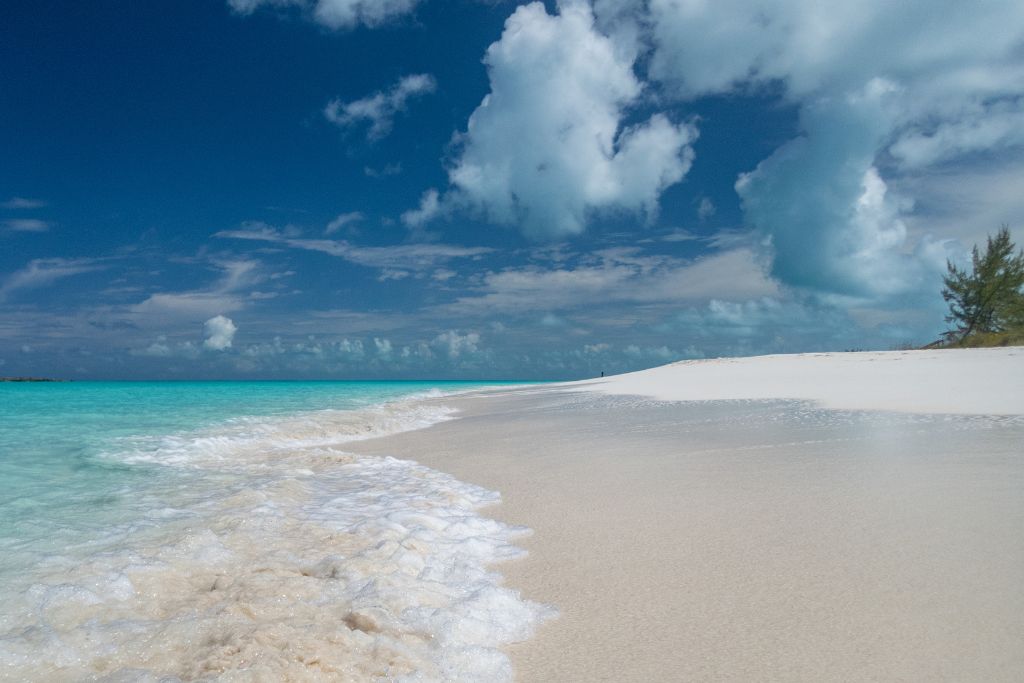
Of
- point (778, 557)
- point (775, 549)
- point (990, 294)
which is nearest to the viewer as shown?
point (778, 557)

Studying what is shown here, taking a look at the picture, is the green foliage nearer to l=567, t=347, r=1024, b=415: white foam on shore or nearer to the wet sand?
l=567, t=347, r=1024, b=415: white foam on shore

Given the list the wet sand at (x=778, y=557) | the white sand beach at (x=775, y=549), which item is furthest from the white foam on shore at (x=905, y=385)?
the wet sand at (x=778, y=557)

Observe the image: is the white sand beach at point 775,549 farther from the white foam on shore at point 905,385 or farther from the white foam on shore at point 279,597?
the white foam on shore at point 905,385

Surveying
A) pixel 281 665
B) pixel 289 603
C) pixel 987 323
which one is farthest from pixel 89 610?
pixel 987 323

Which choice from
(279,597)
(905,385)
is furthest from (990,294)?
(279,597)

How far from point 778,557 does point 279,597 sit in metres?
2.93

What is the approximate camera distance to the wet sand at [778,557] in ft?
7.62

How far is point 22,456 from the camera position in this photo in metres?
8.30

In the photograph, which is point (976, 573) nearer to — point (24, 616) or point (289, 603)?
point (289, 603)

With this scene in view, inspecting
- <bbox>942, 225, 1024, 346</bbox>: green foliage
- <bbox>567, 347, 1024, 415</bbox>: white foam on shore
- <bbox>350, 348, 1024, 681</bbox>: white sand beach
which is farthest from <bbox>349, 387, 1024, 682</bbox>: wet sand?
<bbox>942, 225, 1024, 346</bbox>: green foliage

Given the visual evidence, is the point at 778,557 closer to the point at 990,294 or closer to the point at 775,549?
the point at 775,549

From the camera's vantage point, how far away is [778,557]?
3.35 m

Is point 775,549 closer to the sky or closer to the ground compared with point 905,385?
closer to the ground

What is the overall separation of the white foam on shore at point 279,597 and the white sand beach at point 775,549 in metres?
0.32
